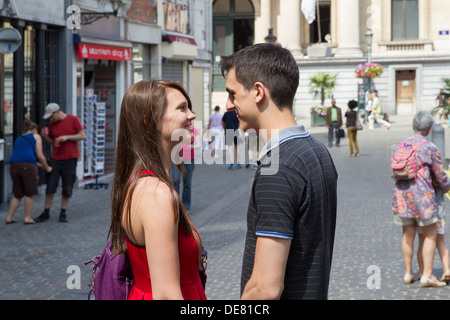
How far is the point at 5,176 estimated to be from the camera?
14.3 meters

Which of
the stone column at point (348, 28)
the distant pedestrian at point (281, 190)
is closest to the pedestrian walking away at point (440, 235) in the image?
the distant pedestrian at point (281, 190)

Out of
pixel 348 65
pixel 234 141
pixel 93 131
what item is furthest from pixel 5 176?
pixel 348 65

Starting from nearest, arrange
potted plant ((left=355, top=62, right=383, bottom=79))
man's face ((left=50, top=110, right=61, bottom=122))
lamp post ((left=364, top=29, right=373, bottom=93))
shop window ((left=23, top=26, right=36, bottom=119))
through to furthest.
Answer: man's face ((left=50, top=110, right=61, bottom=122)), shop window ((left=23, top=26, right=36, bottom=119)), potted plant ((left=355, top=62, right=383, bottom=79)), lamp post ((left=364, top=29, right=373, bottom=93))

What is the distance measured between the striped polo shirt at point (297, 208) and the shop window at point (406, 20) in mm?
51150

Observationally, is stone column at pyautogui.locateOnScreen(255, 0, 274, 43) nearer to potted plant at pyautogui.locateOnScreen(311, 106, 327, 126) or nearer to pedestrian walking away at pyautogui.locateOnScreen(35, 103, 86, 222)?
potted plant at pyautogui.locateOnScreen(311, 106, 327, 126)

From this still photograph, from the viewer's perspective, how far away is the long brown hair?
307 centimetres

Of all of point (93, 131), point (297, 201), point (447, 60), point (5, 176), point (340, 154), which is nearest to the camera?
point (297, 201)

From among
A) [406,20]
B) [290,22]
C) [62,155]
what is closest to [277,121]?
[62,155]

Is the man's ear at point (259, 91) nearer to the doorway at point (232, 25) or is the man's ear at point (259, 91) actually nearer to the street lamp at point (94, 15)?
the street lamp at point (94, 15)

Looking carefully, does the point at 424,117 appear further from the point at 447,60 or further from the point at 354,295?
the point at 447,60

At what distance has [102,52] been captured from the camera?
18.3m

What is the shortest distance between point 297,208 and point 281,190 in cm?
11

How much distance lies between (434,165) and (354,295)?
4.96 ft
